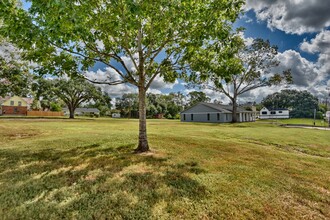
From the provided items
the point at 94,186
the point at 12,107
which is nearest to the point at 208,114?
the point at 94,186

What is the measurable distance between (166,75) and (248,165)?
16.2 ft

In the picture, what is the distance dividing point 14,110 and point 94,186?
66376 mm

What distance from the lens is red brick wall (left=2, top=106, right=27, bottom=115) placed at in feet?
182

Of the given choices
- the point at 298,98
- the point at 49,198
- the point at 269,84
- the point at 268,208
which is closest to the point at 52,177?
the point at 49,198

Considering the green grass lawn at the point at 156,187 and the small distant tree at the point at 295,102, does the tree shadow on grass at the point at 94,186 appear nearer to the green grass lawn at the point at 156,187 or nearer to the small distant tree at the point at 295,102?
the green grass lawn at the point at 156,187

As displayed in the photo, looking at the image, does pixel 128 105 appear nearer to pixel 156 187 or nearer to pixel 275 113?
pixel 275 113

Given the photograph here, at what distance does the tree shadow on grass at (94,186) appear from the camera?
10.8 feet

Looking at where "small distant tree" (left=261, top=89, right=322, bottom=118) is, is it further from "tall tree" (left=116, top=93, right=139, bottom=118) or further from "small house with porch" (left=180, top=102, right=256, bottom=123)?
"tall tree" (left=116, top=93, right=139, bottom=118)

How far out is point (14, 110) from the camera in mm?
55844

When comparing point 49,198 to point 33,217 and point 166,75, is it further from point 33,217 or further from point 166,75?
point 166,75

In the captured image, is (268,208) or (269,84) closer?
(268,208)

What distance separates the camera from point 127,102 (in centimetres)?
8125

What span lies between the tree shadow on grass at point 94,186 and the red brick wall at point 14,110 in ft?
199

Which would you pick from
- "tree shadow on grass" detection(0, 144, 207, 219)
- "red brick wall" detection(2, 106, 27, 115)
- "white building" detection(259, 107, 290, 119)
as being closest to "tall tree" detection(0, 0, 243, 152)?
"tree shadow on grass" detection(0, 144, 207, 219)
